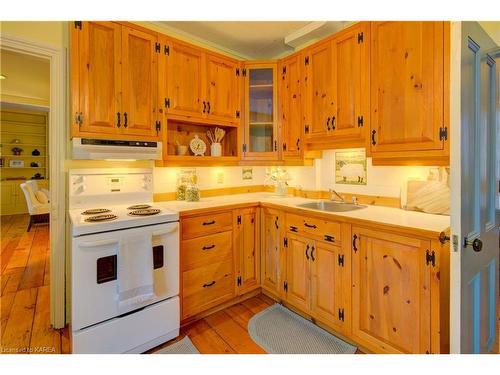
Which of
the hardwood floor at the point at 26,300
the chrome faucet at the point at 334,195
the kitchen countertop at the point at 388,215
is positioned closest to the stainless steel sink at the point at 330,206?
the chrome faucet at the point at 334,195

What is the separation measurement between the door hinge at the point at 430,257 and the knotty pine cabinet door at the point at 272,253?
3.80 feet

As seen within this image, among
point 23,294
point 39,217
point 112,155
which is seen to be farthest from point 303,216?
point 39,217

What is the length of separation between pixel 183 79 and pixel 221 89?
1.33 feet

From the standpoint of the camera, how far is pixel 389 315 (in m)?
1.66

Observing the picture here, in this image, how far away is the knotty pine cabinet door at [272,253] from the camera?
2.42m

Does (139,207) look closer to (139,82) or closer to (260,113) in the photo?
(139,82)

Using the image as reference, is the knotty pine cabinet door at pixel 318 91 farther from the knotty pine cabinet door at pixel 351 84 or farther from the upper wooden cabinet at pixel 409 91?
the upper wooden cabinet at pixel 409 91

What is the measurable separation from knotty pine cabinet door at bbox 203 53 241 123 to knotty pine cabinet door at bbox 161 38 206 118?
3.2 inches

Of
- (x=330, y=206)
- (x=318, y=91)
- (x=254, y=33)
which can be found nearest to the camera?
(x=318, y=91)

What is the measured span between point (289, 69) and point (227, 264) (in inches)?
78.0

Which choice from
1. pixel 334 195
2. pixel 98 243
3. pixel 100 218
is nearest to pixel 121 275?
pixel 98 243

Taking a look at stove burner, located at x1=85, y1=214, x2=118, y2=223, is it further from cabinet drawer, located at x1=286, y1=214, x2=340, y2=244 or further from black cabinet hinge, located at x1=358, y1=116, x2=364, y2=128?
black cabinet hinge, located at x1=358, y1=116, x2=364, y2=128

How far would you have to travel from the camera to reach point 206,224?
2.24 meters

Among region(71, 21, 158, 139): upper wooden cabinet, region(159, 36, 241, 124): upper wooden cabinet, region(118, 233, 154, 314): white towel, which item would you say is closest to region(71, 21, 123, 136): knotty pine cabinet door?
region(71, 21, 158, 139): upper wooden cabinet
